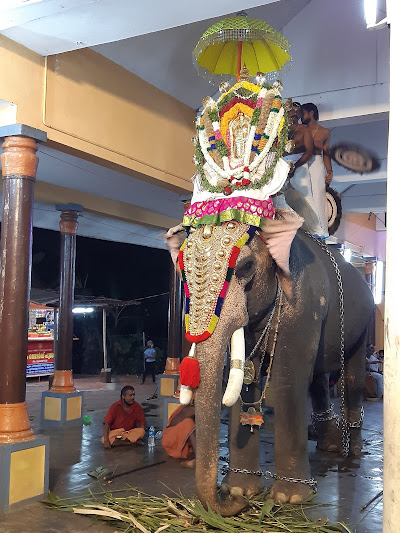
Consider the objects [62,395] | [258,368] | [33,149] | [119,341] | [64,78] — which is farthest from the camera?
[119,341]

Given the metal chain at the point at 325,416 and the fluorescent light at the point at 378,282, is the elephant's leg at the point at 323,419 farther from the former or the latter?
the fluorescent light at the point at 378,282

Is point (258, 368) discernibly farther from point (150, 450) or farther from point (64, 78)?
point (64, 78)

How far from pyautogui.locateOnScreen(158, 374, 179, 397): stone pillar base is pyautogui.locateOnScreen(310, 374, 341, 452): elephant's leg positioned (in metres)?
3.96

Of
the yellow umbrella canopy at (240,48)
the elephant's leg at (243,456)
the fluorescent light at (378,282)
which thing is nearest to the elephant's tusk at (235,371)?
the elephant's leg at (243,456)

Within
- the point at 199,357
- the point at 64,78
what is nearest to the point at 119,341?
the point at 64,78

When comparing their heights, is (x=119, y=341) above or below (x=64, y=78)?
below

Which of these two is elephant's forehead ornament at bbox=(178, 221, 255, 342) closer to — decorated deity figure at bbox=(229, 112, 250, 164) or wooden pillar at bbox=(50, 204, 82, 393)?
decorated deity figure at bbox=(229, 112, 250, 164)

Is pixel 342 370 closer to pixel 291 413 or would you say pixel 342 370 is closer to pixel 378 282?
pixel 291 413

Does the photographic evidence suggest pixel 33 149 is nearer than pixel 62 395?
Yes

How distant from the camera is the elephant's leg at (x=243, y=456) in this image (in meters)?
4.36

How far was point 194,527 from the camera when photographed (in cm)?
364

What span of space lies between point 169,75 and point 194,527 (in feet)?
15.2

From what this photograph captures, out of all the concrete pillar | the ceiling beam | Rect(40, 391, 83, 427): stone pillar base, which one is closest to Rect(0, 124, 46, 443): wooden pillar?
the concrete pillar

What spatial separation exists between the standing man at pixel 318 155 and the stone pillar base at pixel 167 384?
4760mm
